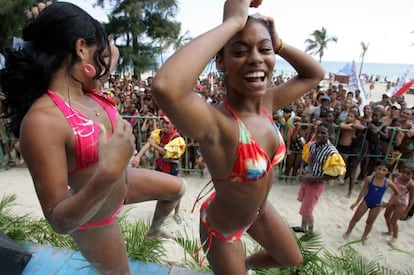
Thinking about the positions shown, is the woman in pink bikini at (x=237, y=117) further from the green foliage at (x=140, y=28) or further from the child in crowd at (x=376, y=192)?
the green foliage at (x=140, y=28)

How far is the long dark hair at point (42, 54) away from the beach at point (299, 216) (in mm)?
3154

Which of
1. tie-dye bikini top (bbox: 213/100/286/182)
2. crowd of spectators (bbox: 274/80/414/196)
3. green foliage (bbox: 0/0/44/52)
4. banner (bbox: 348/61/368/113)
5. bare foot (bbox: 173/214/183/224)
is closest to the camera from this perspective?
tie-dye bikini top (bbox: 213/100/286/182)

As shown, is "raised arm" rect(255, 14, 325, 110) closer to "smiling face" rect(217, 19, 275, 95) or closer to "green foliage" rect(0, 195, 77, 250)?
"smiling face" rect(217, 19, 275, 95)

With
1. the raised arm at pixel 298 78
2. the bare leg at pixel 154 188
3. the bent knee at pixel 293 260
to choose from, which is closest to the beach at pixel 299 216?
the bare leg at pixel 154 188

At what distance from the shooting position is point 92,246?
5.10ft

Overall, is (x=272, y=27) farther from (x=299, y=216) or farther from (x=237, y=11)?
(x=299, y=216)

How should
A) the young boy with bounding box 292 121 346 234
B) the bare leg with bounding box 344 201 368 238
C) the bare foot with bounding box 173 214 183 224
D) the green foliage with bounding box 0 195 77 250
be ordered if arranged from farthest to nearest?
1. the bare foot with bounding box 173 214 183 224
2. the bare leg with bounding box 344 201 368 238
3. the young boy with bounding box 292 121 346 234
4. the green foliage with bounding box 0 195 77 250

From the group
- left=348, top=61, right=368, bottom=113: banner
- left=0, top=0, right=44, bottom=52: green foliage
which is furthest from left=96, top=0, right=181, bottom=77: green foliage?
left=348, top=61, right=368, bottom=113: banner

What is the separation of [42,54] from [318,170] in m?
3.84

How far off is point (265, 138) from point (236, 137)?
225mm

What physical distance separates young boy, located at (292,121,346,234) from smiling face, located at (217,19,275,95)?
3142 mm

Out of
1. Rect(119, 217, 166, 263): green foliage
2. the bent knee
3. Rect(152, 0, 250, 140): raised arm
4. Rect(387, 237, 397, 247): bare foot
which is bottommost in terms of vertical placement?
Rect(387, 237, 397, 247): bare foot

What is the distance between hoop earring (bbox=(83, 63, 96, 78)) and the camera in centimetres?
139

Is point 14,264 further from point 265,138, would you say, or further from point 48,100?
point 265,138
